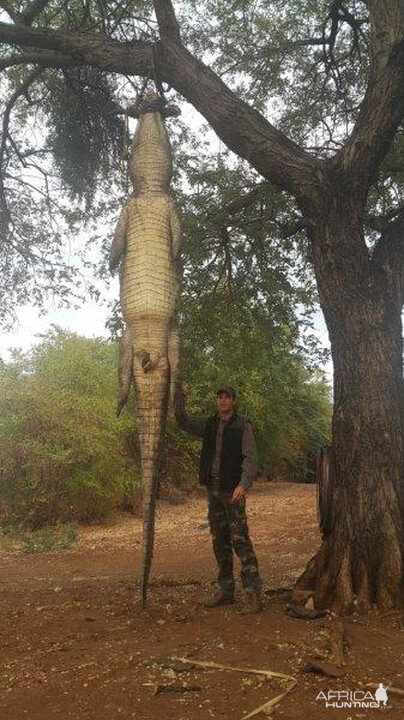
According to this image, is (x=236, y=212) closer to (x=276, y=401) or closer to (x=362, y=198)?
(x=362, y=198)

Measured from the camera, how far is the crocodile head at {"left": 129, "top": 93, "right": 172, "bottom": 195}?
453cm

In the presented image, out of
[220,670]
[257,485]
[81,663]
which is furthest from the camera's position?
[257,485]

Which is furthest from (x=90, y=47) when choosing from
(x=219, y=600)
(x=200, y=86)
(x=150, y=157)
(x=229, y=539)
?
(x=219, y=600)

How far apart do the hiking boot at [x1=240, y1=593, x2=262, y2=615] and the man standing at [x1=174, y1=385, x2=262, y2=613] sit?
0.14 metres

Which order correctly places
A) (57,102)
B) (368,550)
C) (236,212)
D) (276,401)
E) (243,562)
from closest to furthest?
(368,550)
(243,562)
(236,212)
(57,102)
(276,401)


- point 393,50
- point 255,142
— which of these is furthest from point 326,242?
point 393,50

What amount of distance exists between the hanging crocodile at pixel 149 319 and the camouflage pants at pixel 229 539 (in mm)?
1037

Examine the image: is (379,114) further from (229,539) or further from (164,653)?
(164,653)

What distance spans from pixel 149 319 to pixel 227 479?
1674 millimetres

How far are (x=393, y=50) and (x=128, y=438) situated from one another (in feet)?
35.4

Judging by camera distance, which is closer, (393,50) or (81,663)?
(81,663)

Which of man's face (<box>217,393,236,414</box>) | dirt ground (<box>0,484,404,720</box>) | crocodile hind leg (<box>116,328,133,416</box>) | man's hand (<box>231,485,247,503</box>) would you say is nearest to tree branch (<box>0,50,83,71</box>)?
crocodile hind leg (<box>116,328,133,416</box>)

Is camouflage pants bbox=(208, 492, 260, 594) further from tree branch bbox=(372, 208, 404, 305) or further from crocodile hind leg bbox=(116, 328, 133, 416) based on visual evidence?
tree branch bbox=(372, 208, 404, 305)

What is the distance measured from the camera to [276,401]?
1691cm
